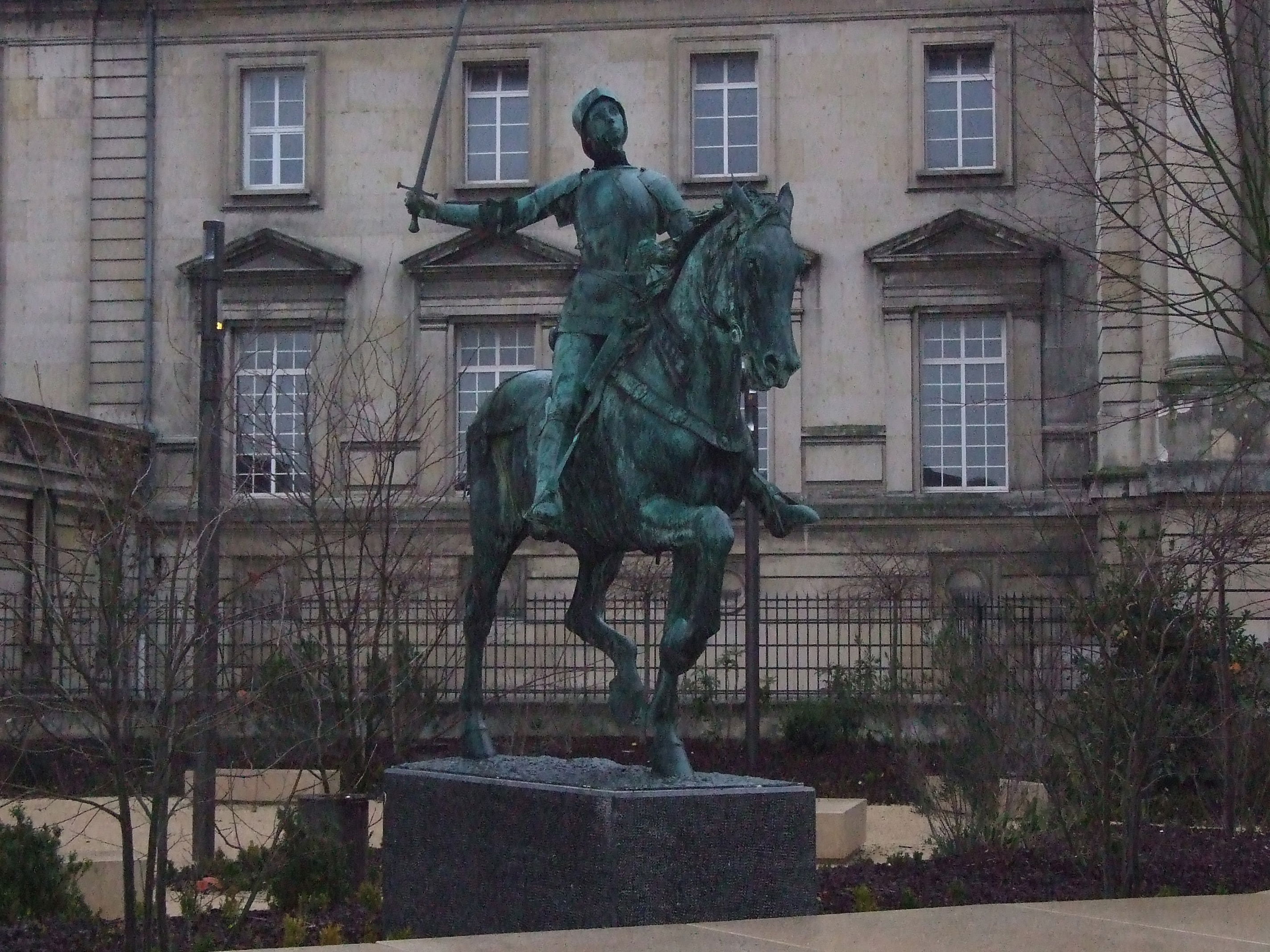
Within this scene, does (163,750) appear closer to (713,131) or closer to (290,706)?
(290,706)

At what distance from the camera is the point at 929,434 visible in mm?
33031

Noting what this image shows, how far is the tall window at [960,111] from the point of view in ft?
109

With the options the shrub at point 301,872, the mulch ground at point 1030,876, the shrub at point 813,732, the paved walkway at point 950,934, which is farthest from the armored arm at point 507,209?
the shrub at point 813,732

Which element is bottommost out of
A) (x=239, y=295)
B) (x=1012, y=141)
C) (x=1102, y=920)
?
(x=1102, y=920)

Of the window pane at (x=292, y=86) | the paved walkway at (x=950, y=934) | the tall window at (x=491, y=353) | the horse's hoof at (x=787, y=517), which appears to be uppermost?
the window pane at (x=292, y=86)

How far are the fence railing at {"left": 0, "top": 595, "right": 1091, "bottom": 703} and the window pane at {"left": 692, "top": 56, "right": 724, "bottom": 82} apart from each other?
9.05m

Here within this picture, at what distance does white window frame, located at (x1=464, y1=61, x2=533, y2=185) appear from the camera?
112ft

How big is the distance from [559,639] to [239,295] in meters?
8.44

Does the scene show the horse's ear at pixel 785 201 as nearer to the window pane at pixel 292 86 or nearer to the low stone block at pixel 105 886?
the low stone block at pixel 105 886

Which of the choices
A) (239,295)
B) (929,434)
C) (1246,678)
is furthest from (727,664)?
(239,295)

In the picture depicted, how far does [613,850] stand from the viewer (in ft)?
26.2

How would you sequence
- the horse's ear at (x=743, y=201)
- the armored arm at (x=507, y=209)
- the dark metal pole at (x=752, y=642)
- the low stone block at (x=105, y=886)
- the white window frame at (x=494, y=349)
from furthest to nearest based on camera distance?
the white window frame at (x=494, y=349), the dark metal pole at (x=752, y=642), the low stone block at (x=105, y=886), the armored arm at (x=507, y=209), the horse's ear at (x=743, y=201)

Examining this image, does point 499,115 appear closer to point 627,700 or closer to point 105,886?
point 105,886

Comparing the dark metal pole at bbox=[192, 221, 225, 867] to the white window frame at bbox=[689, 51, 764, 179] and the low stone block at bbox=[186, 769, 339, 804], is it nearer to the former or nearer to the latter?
the low stone block at bbox=[186, 769, 339, 804]
